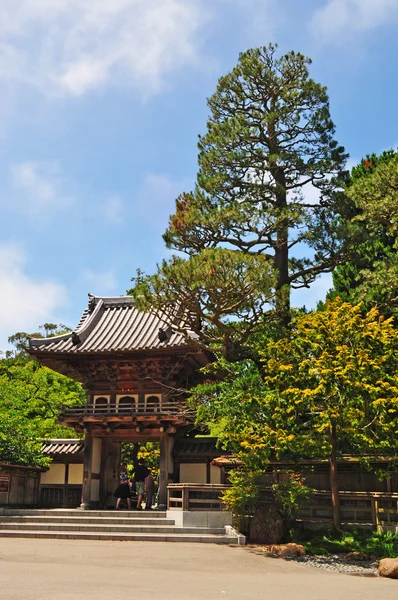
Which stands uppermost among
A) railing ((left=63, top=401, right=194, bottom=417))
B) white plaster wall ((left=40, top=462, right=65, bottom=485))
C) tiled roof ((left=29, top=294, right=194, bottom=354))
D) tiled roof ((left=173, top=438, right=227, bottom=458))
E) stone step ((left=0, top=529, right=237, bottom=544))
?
tiled roof ((left=29, top=294, right=194, bottom=354))

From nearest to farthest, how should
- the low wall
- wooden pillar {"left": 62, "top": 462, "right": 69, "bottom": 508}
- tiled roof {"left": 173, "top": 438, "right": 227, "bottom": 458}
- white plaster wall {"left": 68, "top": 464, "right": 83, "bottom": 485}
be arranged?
1. the low wall
2. tiled roof {"left": 173, "top": 438, "right": 227, "bottom": 458}
3. wooden pillar {"left": 62, "top": 462, "right": 69, "bottom": 508}
4. white plaster wall {"left": 68, "top": 464, "right": 83, "bottom": 485}

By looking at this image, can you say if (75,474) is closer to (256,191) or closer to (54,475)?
(54,475)

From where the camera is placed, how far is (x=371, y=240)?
22.5 metres

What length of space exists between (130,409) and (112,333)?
411cm

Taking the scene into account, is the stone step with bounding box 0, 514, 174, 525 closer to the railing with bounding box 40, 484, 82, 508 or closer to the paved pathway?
the paved pathway

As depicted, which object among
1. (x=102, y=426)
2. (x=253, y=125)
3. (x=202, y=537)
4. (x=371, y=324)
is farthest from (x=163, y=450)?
(x=253, y=125)

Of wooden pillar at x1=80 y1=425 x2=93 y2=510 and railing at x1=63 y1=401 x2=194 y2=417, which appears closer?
railing at x1=63 y1=401 x2=194 y2=417

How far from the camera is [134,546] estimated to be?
16562mm

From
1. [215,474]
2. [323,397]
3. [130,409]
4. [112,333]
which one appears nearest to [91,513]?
Result: [130,409]

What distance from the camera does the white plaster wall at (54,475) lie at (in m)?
27.5

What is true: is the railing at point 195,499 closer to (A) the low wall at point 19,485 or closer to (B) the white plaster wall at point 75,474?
(B) the white plaster wall at point 75,474

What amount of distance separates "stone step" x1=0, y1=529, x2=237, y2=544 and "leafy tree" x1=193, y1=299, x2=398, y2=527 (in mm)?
2466

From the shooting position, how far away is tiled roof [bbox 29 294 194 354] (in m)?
25.7

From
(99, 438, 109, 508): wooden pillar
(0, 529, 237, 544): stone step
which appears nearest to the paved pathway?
(0, 529, 237, 544): stone step
